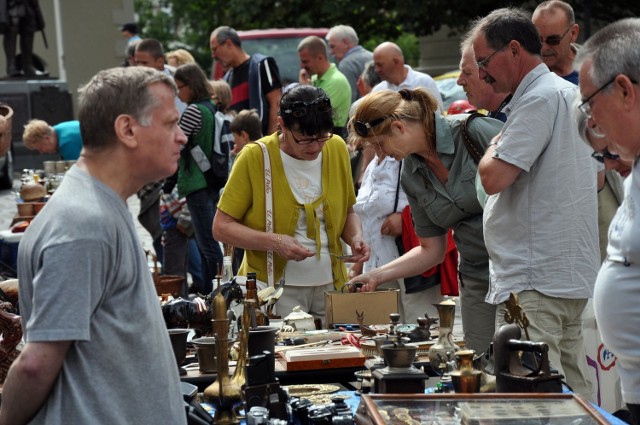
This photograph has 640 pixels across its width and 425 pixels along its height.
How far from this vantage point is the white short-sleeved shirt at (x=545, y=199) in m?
3.77

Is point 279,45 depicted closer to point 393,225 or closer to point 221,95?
point 221,95

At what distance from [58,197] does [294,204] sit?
7.81ft

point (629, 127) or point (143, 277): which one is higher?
point (629, 127)

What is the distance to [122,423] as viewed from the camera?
242cm

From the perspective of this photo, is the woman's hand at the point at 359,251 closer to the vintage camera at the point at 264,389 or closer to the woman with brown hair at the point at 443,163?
the woman with brown hair at the point at 443,163

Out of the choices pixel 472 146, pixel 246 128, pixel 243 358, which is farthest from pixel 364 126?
pixel 246 128

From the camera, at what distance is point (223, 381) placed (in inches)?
126

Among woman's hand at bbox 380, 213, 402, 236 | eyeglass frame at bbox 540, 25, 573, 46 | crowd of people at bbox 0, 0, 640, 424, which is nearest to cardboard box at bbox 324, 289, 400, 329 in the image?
crowd of people at bbox 0, 0, 640, 424

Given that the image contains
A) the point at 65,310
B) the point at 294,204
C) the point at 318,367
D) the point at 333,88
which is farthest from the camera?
the point at 333,88

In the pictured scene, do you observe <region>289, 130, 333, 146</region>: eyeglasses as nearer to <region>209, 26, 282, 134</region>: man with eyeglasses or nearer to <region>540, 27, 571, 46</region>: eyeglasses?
<region>540, 27, 571, 46</region>: eyeglasses

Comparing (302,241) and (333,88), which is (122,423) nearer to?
(302,241)

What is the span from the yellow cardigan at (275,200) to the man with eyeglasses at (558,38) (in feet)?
4.05

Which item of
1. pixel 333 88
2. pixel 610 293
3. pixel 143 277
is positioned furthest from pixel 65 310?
pixel 333 88

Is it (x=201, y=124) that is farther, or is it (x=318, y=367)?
(x=201, y=124)
